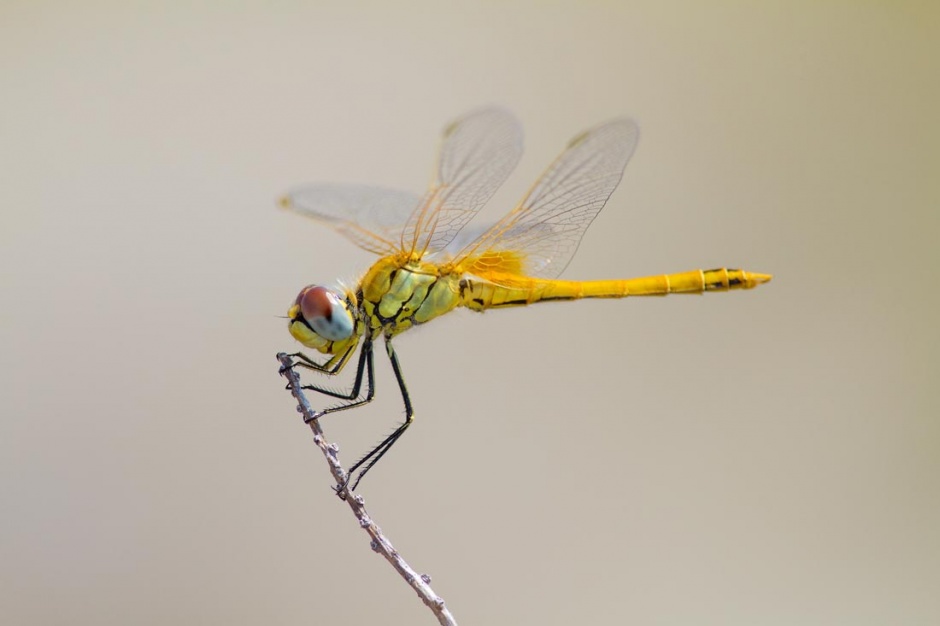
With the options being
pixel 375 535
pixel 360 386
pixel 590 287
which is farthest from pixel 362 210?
pixel 375 535

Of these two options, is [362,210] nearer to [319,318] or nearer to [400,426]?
[319,318]

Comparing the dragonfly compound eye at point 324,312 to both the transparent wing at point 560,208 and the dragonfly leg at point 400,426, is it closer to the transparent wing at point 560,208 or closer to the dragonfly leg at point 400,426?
the dragonfly leg at point 400,426

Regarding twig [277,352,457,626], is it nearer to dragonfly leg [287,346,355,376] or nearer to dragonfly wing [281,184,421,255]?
dragonfly leg [287,346,355,376]

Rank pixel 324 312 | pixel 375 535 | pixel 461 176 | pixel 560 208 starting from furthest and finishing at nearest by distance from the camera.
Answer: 1. pixel 560 208
2. pixel 461 176
3. pixel 324 312
4. pixel 375 535

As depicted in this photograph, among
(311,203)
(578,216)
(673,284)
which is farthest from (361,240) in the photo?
(673,284)

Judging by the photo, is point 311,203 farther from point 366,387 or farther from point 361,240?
point 366,387

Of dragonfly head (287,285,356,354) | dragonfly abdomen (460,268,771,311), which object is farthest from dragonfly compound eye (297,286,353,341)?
dragonfly abdomen (460,268,771,311)

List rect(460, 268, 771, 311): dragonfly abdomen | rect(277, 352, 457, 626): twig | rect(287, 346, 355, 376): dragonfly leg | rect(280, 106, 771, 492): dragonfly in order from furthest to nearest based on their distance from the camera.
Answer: rect(460, 268, 771, 311): dragonfly abdomen
rect(280, 106, 771, 492): dragonfly
rect(287, 346, 355, 376): dragonfly leg
rect(277, 352, 457, 626): twig
